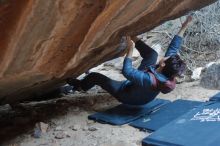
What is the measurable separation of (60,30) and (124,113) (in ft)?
→ 4.81

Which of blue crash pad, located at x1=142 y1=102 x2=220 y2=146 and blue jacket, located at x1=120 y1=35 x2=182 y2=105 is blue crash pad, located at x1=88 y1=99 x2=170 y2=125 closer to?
blue jacket, located at x1=120 y1=35 x2=182 y2=105

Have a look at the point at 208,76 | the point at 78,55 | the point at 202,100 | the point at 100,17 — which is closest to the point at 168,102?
the point at 202,100

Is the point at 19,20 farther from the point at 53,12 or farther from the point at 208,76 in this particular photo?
the point at 208,76

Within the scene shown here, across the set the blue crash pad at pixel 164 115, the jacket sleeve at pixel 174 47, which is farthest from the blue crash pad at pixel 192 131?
the jacket sleeve at pixel 174 47

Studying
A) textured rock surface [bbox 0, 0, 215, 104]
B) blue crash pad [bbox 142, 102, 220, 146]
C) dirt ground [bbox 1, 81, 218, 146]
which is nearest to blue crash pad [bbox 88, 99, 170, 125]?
dirt ground [bbox 1, 81, 218, 146]

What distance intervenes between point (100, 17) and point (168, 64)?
1.20 meters

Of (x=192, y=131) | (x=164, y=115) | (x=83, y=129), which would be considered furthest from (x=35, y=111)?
(x=192, y=131)

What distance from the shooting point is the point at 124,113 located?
11.5 feet

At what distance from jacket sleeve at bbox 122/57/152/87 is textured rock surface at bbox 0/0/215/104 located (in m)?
0.28

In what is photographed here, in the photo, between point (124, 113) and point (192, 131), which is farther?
point (124, 113)

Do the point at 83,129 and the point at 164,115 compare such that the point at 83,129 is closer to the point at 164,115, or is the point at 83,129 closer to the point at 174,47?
the point at 164,115

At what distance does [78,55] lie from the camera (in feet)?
8.96

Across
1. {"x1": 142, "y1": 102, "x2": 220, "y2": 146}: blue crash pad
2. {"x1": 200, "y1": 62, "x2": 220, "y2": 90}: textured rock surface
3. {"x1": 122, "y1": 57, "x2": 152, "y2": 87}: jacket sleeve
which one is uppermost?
{"x1": 122, "y1": 57, "x2": 152, "y2": 87}: jacket sleeve

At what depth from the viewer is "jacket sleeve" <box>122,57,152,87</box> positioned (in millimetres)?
3230
